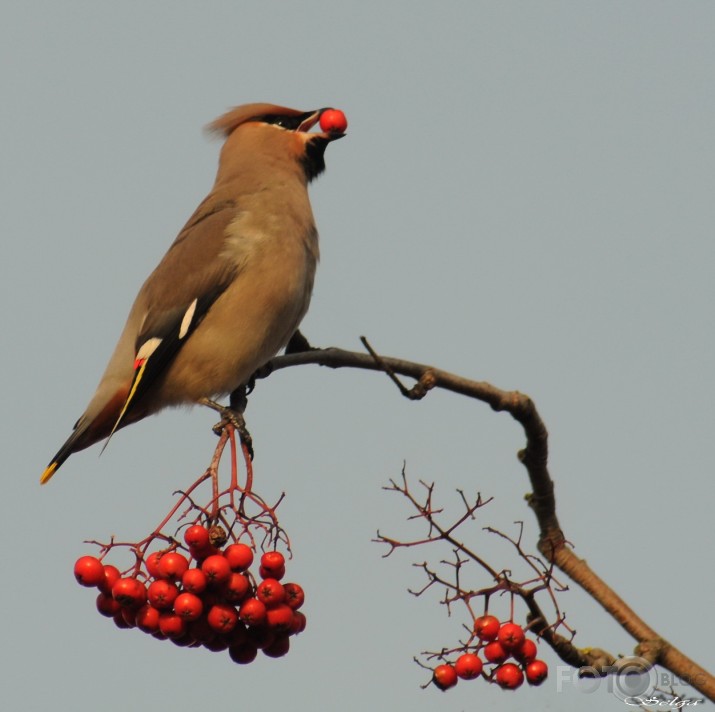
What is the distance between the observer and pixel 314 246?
555 centimetres

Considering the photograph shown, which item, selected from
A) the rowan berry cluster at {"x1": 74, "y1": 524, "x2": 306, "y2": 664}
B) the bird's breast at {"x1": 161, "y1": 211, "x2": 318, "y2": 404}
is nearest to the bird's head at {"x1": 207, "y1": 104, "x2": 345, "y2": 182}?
the bird's breast at {"x1": 161, "y1": 211, "x2": 318, "y2": 404}

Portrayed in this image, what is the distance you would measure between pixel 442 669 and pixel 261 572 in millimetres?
632

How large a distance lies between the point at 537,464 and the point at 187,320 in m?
1.70

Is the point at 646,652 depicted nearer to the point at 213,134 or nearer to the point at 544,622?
the point at 544,622

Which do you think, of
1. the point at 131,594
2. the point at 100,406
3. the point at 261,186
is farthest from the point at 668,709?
the point at 261,186

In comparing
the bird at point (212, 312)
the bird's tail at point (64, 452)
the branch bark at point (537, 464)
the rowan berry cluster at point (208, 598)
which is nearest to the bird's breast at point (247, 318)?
the bird at point (212, 312)

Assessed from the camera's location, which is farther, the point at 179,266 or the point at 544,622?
the point at 179,266

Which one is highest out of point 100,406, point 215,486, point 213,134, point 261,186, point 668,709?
point 213,134

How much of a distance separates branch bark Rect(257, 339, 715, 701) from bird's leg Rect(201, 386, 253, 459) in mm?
411

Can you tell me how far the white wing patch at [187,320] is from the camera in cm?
525

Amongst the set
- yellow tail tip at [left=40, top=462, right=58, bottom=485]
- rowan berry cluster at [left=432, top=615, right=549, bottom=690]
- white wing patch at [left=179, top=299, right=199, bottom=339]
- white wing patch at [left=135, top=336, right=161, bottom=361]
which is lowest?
rowan berry cluster at [left=432, top=615, right=549, bottom=690]

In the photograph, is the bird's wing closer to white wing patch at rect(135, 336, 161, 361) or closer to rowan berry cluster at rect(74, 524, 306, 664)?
white wing patch at rect(135, 336, 161, 361)

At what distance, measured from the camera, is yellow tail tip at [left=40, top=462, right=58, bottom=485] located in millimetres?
4980

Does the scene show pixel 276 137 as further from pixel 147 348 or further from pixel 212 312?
pixel 147 348
